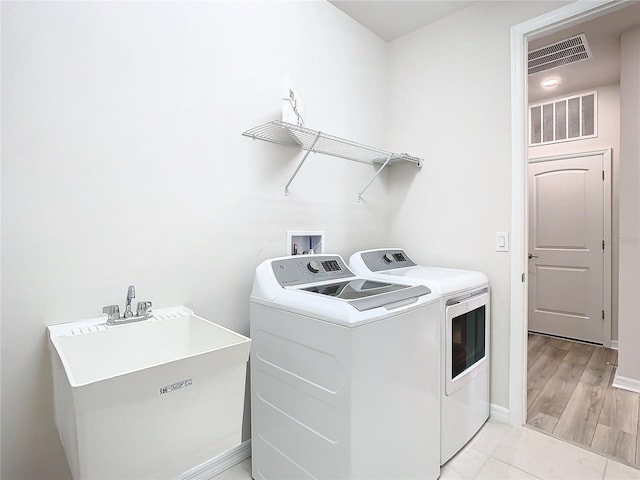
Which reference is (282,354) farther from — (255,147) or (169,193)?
(255,147)

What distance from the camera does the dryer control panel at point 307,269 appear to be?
160 cm

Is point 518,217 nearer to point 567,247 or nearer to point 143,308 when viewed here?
point 143,308

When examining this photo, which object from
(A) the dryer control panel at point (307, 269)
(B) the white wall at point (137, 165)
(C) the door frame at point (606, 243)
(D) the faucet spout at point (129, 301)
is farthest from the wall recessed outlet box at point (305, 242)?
(C) the door frame at point (606, 243)

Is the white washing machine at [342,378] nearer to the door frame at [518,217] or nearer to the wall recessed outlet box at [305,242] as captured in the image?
the wall recessed outlet box at [305,242]

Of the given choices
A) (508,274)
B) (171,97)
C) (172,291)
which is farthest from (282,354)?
(508,274)

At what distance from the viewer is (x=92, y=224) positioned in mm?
1256

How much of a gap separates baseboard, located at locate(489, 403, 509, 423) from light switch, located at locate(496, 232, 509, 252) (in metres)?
0.97

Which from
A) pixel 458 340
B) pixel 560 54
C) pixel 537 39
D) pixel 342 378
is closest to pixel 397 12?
pixel 537 39

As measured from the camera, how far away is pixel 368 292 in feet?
4.83

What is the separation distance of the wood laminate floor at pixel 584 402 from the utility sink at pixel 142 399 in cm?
199

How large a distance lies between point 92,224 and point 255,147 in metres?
0.85

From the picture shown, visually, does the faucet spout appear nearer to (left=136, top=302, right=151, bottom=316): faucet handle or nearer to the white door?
(left=136, top=302, right=151, bottom=316): faucet handle

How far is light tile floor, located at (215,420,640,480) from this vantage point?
5.21 ft

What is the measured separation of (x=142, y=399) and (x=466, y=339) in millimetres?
1596
